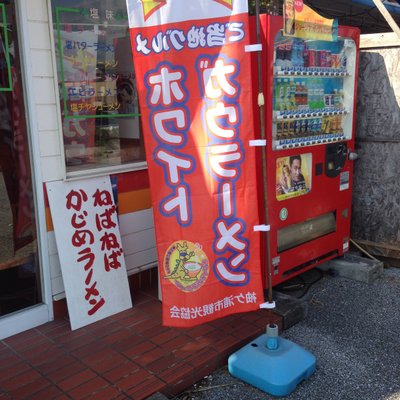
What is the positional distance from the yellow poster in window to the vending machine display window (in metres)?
0.21

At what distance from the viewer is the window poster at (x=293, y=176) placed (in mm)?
4082

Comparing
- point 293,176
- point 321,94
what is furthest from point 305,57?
point 293,176

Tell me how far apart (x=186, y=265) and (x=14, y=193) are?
63.1 inches

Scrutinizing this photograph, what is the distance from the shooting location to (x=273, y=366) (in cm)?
304

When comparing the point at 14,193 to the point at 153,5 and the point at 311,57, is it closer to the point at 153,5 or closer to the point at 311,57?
the point at 153,5

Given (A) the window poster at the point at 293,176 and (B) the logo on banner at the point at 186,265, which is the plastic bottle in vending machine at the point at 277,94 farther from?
(B) the logo on banner at the point at 186,265

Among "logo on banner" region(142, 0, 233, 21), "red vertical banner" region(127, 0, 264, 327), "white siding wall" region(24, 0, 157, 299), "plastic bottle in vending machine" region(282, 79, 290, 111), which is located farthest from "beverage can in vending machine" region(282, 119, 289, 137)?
"white siding wall" region(24, 0, 157, 299)

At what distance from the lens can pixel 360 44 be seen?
16.3 feet

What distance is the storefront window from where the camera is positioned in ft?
12.0

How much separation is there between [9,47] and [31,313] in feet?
6.71

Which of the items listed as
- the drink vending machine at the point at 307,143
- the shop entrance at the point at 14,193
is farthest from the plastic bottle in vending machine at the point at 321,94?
the shop entrance at the point at 14,193

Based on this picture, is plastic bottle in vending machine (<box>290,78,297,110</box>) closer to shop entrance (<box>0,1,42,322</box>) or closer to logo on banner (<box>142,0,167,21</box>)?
logo on banner (<box>142,0,167,21</box>)

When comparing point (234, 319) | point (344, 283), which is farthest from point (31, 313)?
point (344, 283)

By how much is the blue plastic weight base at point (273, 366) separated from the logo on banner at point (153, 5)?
7.51ft
